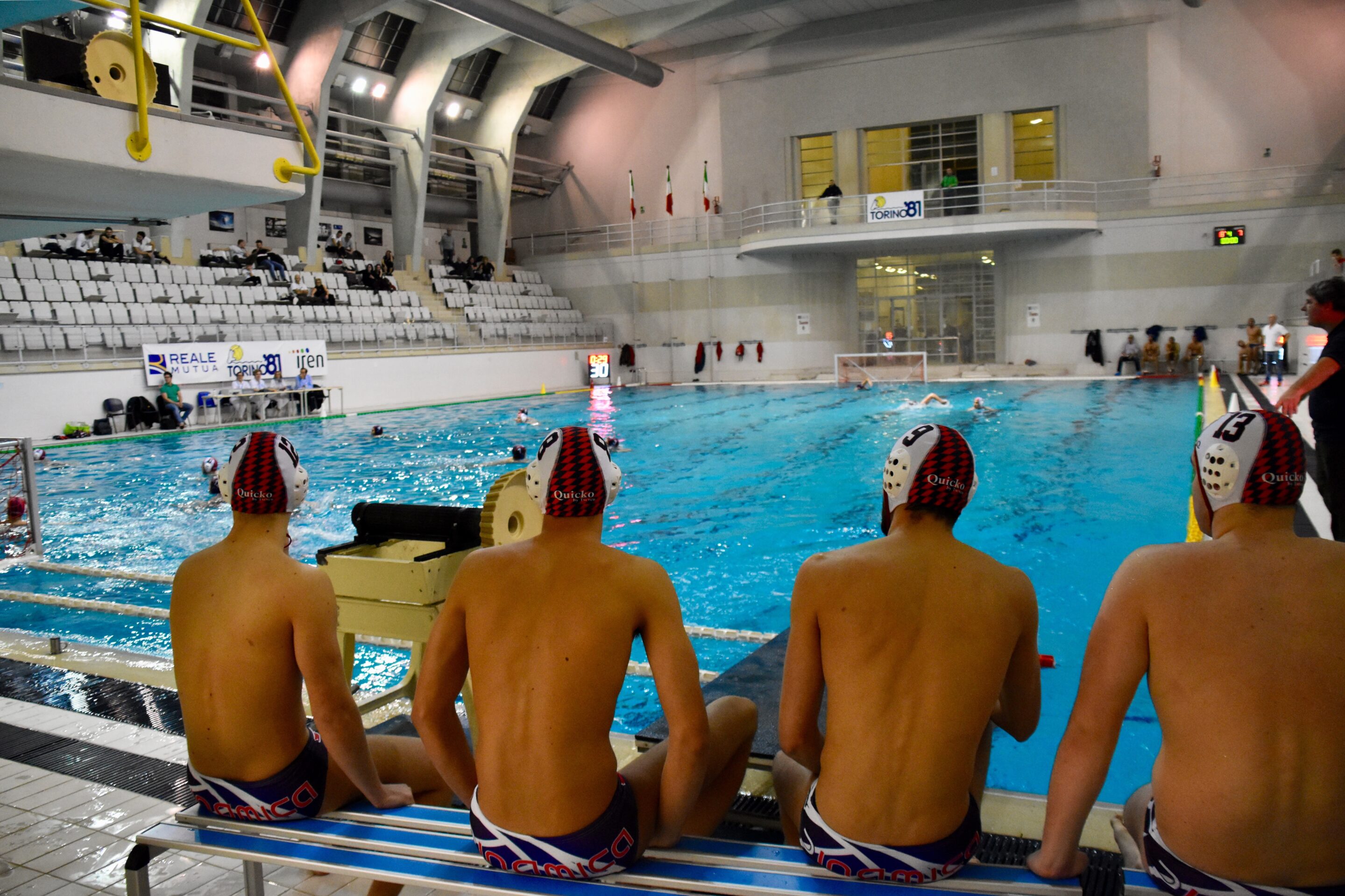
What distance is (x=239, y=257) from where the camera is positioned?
23094 mm

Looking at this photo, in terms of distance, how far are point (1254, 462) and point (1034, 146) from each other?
3007cm

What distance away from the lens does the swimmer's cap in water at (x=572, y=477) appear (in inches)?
82.1

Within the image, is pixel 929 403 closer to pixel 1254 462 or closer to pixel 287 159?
pixel 287 159

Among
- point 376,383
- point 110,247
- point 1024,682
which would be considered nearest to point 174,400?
point 110,247

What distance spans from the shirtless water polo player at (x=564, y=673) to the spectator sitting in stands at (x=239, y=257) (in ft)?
77.3

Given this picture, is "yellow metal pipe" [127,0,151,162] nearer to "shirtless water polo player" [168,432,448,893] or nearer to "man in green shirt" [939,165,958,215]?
"shirtless water polo player" [168,432,448,893]

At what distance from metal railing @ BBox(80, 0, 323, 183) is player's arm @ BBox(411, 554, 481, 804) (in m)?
2.48

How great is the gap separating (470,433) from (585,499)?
52.4ft

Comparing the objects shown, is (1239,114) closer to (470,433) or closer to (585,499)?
(470,433)

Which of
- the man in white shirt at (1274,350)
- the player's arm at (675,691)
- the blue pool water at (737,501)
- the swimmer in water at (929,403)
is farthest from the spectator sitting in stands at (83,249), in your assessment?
the man in white shirt at (1274,350)

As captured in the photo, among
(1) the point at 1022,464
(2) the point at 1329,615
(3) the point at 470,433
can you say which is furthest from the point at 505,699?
(3) the point at 470,433

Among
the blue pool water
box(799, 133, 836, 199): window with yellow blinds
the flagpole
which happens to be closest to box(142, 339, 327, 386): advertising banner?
the blue pool water

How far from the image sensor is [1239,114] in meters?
25.9

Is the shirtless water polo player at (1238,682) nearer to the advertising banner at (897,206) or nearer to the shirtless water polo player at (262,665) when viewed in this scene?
the shirtless water polo player at (262,665)
